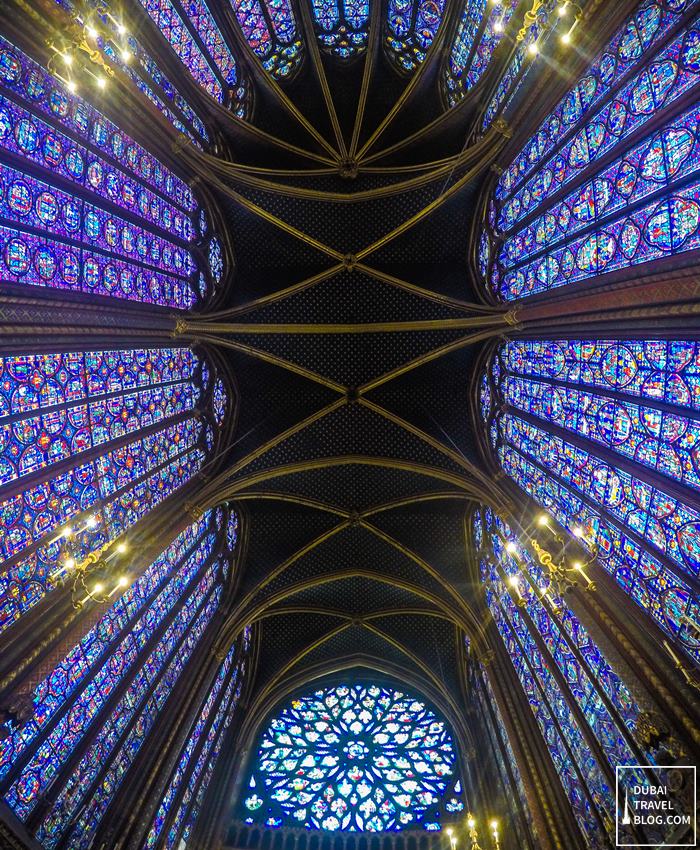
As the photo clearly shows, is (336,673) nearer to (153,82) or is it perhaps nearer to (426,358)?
Answer: (426,358)

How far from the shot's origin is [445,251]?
17625 mm

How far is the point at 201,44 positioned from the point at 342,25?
4.63 m

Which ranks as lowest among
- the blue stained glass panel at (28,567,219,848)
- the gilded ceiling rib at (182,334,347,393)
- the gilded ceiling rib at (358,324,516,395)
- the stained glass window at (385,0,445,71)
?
the blue stained glass panel at (28,567,219,848)

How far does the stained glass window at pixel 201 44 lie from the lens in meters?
12.5

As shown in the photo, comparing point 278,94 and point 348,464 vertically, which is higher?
point 278,94

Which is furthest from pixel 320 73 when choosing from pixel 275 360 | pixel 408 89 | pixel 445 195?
pixel 275 360

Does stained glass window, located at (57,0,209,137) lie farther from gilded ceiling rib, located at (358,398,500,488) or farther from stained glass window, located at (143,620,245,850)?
stained glass window, located at (143,620,245,850)

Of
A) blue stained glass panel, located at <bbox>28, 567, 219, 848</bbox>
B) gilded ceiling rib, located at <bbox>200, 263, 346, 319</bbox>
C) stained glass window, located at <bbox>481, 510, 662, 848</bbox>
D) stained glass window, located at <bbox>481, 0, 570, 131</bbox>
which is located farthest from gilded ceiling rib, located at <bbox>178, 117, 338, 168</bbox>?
stained glass window, located at <bbox>481, 510, 662, 848</bbox>

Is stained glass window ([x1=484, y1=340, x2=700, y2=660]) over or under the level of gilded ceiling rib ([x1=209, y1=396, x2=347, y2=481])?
under

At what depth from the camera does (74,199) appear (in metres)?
10.0

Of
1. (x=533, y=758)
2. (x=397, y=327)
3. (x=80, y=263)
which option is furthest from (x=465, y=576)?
(x=80, y=263)

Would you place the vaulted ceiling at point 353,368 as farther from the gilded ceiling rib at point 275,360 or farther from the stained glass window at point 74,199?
the stained glass window at point 74,199

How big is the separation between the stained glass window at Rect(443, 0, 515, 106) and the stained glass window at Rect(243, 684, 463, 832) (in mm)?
18325

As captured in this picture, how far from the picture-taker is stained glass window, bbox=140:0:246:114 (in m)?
12.5
